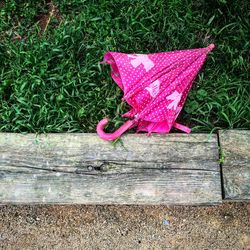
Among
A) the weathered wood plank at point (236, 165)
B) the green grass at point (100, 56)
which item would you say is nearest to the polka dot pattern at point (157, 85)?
the green grass at point (100, 56)

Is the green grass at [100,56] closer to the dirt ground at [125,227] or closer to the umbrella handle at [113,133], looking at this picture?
the umbrella handle at [113,133]

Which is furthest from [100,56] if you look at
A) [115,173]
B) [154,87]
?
[115,173]

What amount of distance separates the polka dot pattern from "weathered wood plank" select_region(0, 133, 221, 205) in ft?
0.54

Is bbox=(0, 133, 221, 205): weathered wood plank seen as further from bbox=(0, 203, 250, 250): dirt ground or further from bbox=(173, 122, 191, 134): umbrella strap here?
bbox=(0, 203, 250, 250): dirt ground

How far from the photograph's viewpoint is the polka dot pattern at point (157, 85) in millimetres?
2746

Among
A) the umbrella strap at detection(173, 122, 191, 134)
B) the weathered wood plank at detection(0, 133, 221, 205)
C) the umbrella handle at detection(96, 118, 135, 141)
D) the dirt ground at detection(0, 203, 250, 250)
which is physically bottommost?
the dirt ground at detection(0, 203, 250, 250)

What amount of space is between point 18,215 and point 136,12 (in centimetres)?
180

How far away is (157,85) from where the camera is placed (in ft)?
9.09

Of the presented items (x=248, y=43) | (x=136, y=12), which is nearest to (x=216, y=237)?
(x=248, y=43)

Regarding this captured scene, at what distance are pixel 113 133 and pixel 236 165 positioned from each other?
32.7 inches

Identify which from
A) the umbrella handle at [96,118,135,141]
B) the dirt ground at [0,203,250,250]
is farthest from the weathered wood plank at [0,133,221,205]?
the dirt ground at [0,203,250,250]

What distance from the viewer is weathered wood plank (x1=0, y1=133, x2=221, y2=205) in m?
2.60

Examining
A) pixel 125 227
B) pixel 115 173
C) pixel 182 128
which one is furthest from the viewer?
pixel 125 227

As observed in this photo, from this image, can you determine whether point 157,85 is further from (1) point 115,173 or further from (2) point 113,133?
(1) point 115,173
